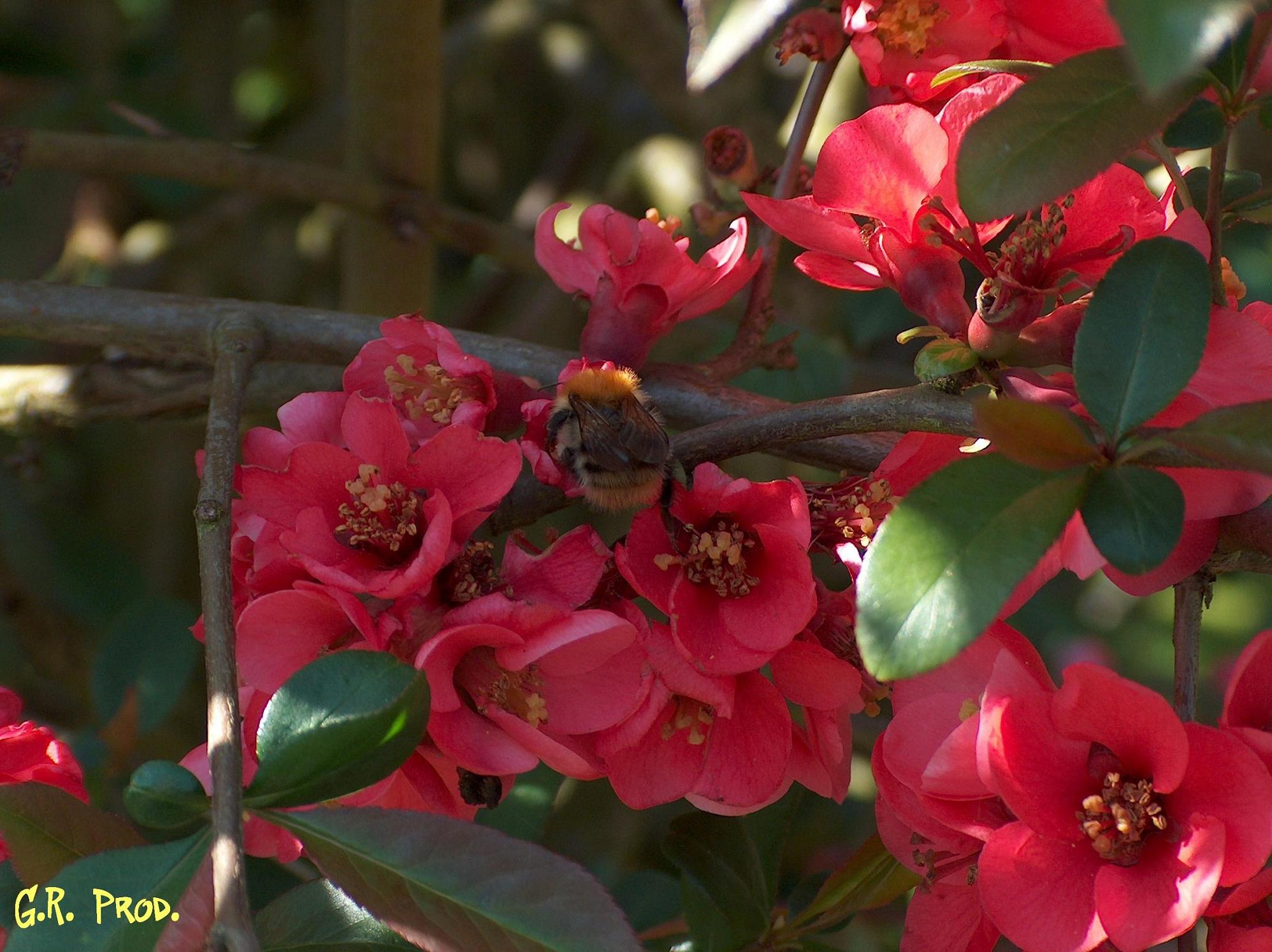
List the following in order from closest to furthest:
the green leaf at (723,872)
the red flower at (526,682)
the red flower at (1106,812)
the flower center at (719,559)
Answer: the red flower at (1106,812) < the red flower at (526,682) < the flower center at (719,559) < the green leaf at (723,872)

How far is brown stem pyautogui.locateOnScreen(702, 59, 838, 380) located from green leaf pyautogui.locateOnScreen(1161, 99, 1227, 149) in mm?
402

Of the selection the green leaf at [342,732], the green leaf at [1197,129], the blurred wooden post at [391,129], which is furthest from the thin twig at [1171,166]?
the blurred wooden post at [391,129]

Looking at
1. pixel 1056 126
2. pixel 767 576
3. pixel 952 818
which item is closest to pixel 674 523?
pixel 767 576

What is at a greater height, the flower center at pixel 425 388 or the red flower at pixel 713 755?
the flower center at pixel 425 388

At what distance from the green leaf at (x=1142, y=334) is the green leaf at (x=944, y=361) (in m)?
0.14

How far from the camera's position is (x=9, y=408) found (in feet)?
5.06

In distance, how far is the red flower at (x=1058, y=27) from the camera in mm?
1050

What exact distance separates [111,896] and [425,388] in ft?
1.73

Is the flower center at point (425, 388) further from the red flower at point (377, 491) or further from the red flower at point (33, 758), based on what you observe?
the red flower at point (33, 758)

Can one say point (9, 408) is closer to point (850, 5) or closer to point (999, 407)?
point (850, 5)

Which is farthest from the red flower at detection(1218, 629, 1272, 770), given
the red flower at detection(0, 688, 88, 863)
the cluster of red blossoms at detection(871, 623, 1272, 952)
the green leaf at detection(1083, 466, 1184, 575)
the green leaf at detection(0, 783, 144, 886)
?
the red flower at detection(0, 688, 88, 863)

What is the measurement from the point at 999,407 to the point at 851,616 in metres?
0.33

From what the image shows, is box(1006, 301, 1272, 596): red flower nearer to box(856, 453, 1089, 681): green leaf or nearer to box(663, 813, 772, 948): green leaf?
box(856, 453, 1089, 681): green leaf

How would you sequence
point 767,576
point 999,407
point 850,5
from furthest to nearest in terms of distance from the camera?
point 850,5 → point 767,576 → point 999,407
